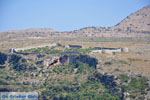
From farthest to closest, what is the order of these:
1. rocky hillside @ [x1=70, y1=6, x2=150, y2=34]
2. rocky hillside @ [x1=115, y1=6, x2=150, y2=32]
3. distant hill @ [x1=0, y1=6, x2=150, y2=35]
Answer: rocky hillside @ [x1=115, y1=6, x2=150, y2=32], rocky hillside @ [x1=70, y1=6, x2=150, y2=34], distant hill @ [x1=0, y1=6, x2=150, y2=35]

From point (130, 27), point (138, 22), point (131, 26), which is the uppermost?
point (138, 22)

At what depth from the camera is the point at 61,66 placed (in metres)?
64.6

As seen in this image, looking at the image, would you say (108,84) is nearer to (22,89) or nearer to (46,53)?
(22,89)

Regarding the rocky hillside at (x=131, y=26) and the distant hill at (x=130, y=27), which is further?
→ the rocky hillside at (x=131, y=26)

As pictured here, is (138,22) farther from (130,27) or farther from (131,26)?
(130,27)

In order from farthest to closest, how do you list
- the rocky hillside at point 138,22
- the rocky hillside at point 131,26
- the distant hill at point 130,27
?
1. the rocky hillside at point 138,22
2. the rocky hillside at point 131,26
3. the distant hill at point 130,27

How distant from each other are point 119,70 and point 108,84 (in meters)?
3.83

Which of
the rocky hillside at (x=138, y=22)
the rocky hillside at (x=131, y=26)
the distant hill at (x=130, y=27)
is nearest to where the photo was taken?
the distant hill at (x=130, y=27)

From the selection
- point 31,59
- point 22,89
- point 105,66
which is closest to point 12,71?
point 31,59

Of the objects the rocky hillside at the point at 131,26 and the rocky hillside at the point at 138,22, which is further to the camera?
the rocky hillside at the point at 138,22

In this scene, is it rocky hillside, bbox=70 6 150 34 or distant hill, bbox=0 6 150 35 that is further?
rocky hillside, bbox=70 6 150 34

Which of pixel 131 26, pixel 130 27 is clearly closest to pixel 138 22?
pixel 131 26

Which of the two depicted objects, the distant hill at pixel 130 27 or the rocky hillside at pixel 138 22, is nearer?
the distant hill at pixel 130 27

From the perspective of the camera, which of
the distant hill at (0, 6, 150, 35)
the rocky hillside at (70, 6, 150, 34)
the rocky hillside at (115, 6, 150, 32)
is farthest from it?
the rocky hillside at (115, 6, 150, 32)
